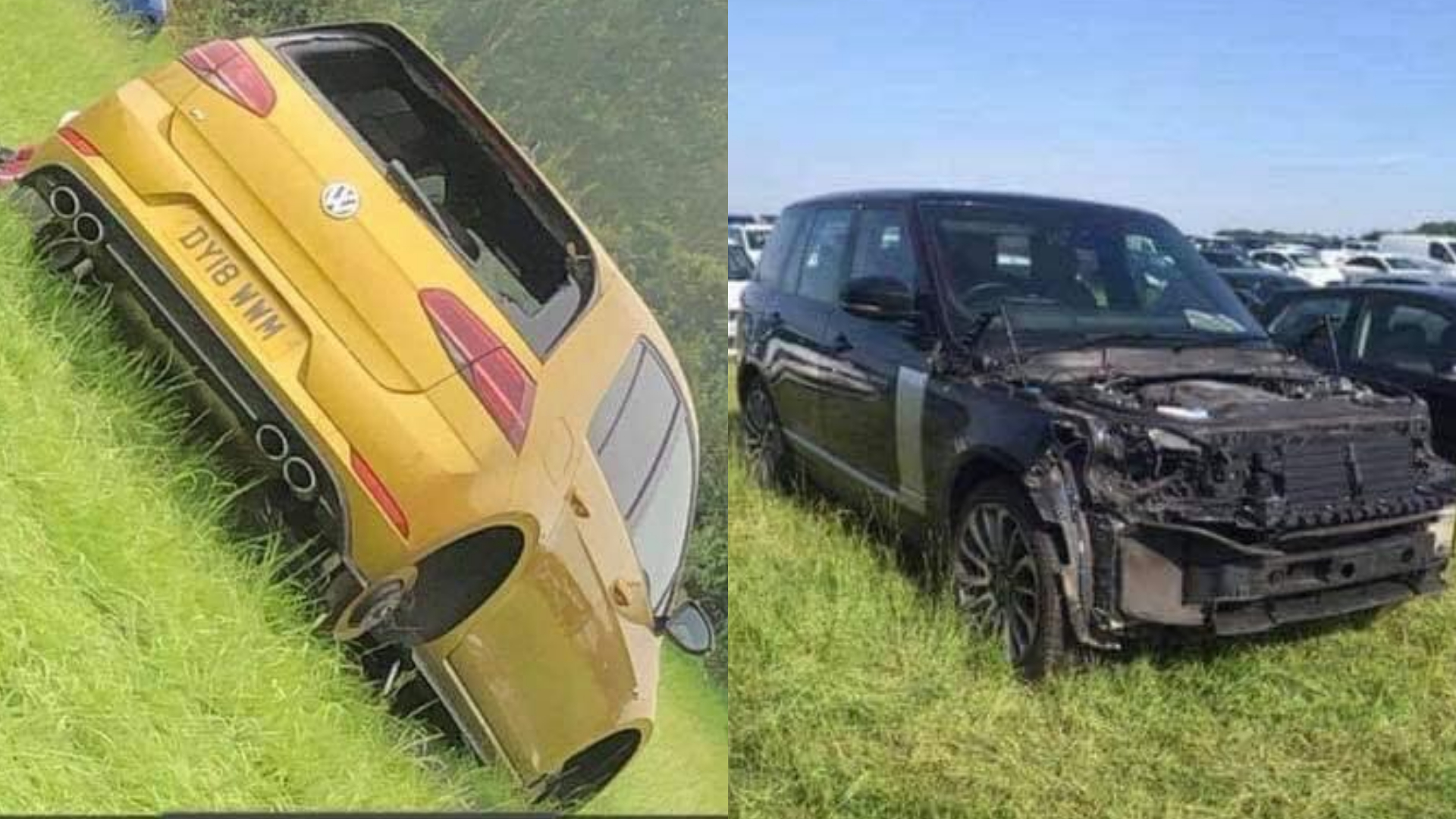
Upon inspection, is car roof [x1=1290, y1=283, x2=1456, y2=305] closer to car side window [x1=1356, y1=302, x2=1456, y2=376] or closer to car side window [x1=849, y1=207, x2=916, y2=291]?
car side window [x1=1356, y1=302, x2=1456, y2=376]

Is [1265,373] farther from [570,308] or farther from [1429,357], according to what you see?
[570,308]

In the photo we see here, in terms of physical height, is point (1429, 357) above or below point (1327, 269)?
below

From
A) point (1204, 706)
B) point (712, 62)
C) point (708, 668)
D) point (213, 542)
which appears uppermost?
point (712, 62)

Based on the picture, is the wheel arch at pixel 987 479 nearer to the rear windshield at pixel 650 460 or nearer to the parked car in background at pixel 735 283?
the parked car in background at pixel 735 283

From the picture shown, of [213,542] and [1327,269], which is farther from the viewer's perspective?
[1327,269]

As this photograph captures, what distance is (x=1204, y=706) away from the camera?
8.46 feet

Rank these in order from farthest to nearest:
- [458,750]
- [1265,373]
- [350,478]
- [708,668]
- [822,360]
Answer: [822,360], [1265,373], [708,668], [458,750], [350,478]

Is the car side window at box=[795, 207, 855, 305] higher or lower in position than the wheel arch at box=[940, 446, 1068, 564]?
higher

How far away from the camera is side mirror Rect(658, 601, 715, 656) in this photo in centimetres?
228

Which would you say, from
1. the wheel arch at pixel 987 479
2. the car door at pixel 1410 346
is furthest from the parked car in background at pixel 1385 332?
the wheel arch at pixel 987 479

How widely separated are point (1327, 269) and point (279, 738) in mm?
2781

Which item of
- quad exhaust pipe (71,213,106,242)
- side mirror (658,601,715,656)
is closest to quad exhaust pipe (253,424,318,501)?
quad exhaust pipe (71,213,106,242)

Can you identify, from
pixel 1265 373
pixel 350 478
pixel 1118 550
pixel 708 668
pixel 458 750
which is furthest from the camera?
pixel 1265 373

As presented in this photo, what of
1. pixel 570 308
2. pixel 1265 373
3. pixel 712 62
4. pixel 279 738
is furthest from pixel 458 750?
pixel 1265 373
